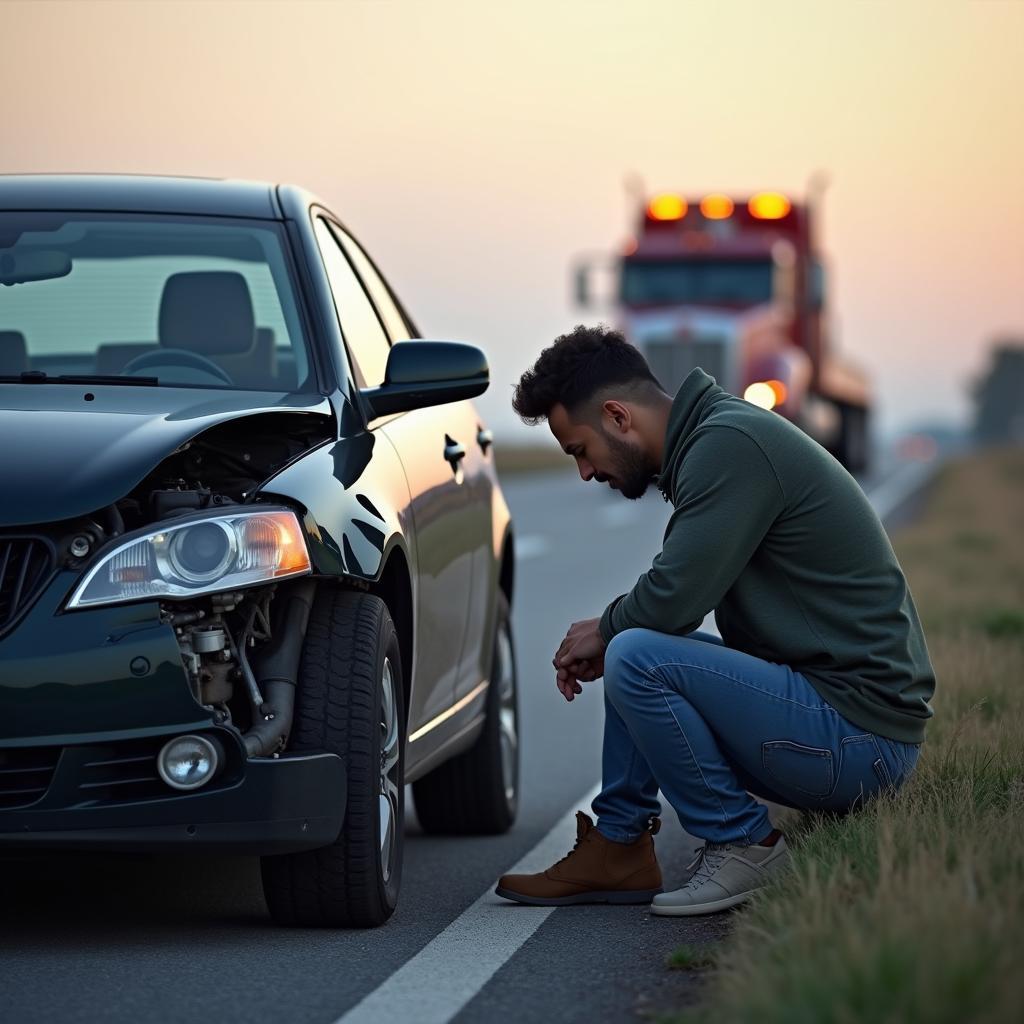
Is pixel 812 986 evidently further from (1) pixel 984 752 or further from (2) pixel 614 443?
(1) pixel 984 752

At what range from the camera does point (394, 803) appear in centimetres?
502

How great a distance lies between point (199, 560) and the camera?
4.43 metres

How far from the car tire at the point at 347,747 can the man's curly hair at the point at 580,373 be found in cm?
66

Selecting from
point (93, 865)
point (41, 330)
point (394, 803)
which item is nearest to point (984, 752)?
point (394, 803)

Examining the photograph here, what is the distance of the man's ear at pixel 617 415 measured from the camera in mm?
5035

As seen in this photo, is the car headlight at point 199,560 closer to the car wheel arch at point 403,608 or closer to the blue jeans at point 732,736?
the car wheel arch at point 403,608

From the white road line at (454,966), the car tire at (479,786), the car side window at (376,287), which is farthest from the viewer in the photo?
the car tire at (479,786)

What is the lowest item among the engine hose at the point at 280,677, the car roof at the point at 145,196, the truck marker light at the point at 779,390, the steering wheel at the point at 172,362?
the truck marker light at the point at 779,390

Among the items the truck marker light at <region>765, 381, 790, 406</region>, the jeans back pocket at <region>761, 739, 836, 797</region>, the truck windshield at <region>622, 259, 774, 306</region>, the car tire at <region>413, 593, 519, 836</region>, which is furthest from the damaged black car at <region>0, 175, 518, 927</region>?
the truck marker light at <region>765, 381, 790, 406</region>

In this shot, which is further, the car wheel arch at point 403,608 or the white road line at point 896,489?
the white road line at point 896,489

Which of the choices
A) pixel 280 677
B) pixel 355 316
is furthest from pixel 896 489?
pixel 280 677

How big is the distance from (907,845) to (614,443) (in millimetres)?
1232

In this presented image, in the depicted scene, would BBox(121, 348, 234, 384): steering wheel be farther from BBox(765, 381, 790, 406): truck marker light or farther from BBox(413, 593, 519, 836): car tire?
BBox(765, 381, 790, 406): truck marker light

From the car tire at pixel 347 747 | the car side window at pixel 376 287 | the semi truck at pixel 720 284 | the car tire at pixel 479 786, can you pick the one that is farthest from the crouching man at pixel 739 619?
the semi truck at pixel 720 284
